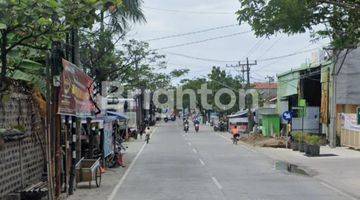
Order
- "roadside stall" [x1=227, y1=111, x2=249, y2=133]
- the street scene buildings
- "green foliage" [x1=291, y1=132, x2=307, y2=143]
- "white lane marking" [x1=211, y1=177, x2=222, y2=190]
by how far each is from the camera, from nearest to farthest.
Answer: the street scene buildings → "white lane marking" [x1=211, y1=177, x2=222, y2=190] → "green foliage" [x1=291, y1=132, x2=307, y2=143] → "roadside stall" [x1=227, y1=111, x2=249, y2=133]

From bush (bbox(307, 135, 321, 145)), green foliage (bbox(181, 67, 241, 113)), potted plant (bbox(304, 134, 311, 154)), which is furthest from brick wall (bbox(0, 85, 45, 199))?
green foliage (bbox(181, 67, 241, 113))

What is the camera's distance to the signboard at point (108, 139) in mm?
25237

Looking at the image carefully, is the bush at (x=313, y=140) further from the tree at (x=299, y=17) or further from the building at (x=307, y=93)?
the tree at (x=299, y=17)

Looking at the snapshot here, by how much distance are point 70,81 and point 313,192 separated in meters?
6.85

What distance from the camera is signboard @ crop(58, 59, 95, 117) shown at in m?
13.8

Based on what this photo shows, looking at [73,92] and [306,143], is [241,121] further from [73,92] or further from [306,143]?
[73,92]

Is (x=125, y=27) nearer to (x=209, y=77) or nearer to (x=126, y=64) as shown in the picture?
(x=126, y=64)

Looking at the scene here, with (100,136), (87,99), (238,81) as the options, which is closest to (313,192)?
(87,99)

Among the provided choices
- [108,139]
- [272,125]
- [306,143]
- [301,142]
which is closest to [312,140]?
[306,143]

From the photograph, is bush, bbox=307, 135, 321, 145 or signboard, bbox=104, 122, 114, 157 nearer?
signboard, bbox=104, 122, 114, 157

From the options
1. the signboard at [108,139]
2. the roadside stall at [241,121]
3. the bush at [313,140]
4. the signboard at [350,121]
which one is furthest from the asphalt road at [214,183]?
the roadside stall at [241,121]

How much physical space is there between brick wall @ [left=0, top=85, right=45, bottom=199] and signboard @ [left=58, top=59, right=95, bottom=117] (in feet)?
2.50

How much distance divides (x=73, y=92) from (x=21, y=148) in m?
2.03

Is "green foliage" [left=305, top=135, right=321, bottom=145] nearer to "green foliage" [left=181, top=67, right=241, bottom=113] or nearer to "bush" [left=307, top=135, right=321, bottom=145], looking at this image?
"bush" [left=307, top=135, right=321, bottom=145]
